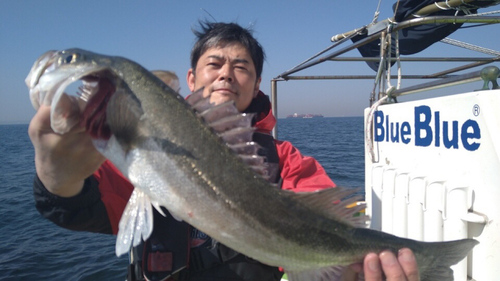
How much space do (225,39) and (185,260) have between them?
2.38 metres

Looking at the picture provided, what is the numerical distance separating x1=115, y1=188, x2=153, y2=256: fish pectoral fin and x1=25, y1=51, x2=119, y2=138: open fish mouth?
0.46 metres

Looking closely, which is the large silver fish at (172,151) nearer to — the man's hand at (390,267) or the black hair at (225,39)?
the man's hand at (390,267)

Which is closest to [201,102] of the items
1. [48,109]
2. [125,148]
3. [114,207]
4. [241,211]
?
[125,148]

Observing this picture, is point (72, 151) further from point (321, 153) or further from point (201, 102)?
point (321, 153)

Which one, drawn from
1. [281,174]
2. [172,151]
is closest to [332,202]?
[172,151]

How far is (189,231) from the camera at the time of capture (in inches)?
114

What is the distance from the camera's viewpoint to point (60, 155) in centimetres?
206

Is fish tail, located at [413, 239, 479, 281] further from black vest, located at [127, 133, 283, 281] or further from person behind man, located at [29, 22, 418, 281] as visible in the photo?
black vest, located at [127, 133, 283, 281]

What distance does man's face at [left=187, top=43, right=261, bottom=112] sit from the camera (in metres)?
3.39

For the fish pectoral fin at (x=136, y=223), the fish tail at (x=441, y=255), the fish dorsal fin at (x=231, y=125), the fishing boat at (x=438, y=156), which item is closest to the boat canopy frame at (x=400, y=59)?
the fishing boat at (x=438, y=156)

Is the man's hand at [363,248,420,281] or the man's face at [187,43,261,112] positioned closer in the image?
the man's hand at [363,248,420,281]

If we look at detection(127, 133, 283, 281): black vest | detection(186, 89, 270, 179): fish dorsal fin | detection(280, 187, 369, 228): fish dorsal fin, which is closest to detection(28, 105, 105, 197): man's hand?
detection(186, 89, 270, 179): fish dorsal fin

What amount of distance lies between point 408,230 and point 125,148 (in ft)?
10.5

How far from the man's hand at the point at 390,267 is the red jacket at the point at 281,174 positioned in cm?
90
